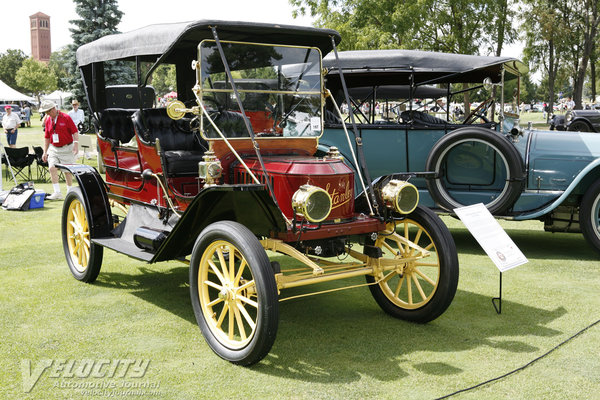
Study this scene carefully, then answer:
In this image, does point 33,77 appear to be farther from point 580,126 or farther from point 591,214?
point 591,214

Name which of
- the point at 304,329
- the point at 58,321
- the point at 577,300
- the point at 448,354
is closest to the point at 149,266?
the point at 58,321

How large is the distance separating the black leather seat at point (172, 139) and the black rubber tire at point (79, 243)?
891 mm

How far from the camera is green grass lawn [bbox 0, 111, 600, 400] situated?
3.52 metres

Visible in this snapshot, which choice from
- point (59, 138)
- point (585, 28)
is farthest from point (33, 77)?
point (59, 138)

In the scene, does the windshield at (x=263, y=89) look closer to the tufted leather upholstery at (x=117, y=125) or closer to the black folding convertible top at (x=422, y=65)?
the tufted leather upholstery at (x=117, y=125)

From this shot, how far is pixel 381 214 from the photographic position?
178 inches

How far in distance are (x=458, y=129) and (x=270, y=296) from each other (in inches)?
165

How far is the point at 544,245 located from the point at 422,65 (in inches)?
105

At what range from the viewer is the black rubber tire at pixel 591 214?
6.52 metres

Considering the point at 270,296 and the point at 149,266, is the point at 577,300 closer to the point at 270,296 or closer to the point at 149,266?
the point at 270,296

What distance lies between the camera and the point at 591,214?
21.5 feet

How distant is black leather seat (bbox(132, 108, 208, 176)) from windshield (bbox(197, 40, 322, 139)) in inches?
22.5

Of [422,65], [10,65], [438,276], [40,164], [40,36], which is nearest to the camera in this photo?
[438,276]

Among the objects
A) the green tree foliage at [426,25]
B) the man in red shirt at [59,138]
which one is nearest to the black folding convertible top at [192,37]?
the man in red shirt at [59,138]
